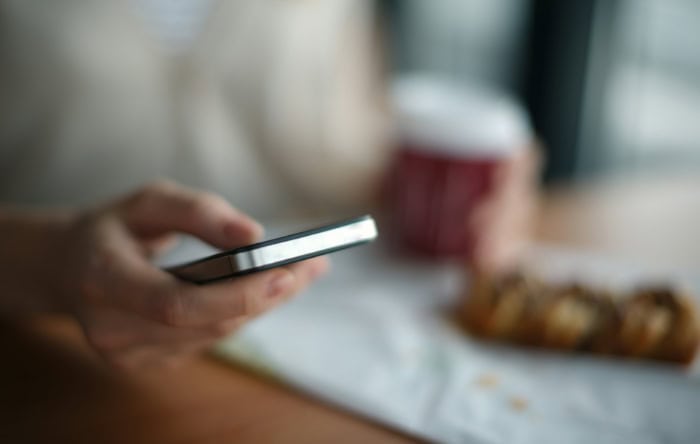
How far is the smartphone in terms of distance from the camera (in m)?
0.29

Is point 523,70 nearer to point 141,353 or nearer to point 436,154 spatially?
point 436,154

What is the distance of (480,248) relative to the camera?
64cm

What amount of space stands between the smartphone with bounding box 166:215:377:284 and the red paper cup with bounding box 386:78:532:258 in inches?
12.0

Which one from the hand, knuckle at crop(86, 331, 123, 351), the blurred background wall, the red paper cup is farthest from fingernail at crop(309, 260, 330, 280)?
the blurred background wall

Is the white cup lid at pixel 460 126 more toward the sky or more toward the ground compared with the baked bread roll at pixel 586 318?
more toward the sky

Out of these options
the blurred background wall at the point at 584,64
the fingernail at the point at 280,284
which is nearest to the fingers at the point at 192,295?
the fingernail at the point at 280,284

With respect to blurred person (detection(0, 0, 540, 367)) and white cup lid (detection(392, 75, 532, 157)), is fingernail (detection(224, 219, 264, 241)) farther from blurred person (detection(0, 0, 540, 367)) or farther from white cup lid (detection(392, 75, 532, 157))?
white cup lid (detection(392, 75, 532, 157))

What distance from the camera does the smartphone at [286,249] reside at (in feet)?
0.96

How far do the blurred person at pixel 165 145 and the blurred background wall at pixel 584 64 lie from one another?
0.33m

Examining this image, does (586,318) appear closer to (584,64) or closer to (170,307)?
(170,307)

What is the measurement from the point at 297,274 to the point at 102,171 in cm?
40

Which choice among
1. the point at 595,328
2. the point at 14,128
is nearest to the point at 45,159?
the point at 14,128

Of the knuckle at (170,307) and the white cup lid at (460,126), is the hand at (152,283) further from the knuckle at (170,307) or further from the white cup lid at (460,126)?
the white cup lid at (460,126)

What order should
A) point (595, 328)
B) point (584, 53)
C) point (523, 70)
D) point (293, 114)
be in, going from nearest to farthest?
point (595, 328), point (293, 114), point (584, 53), point (523, 70)
